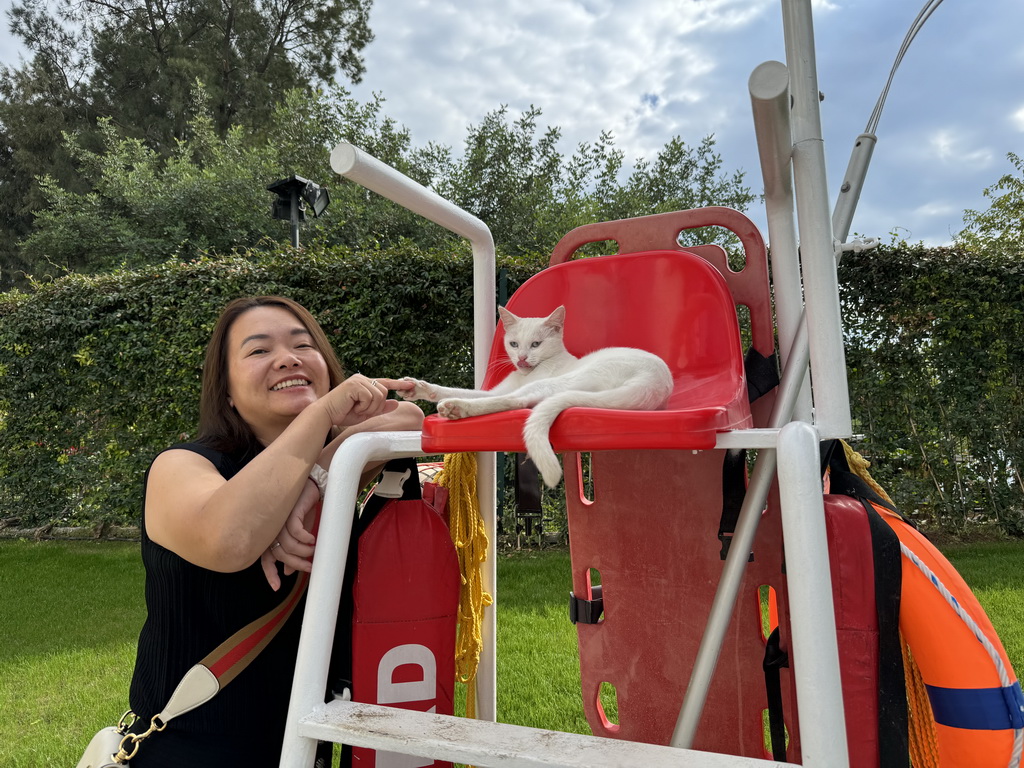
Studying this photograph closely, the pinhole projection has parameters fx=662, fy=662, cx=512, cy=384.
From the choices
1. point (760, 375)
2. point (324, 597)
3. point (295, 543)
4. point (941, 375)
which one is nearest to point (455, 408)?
point (324, 597)

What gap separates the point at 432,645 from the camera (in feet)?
3.43

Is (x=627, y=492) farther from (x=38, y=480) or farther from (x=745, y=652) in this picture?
(x=38, y=480)

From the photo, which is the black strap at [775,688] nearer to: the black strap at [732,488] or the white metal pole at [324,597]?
the black strap at [732,488]

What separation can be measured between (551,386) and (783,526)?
325mm

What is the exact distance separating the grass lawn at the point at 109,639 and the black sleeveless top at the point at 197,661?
1097 mm

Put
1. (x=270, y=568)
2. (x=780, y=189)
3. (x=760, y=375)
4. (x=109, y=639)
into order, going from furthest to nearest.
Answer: (x=109, y=639) → (x=760, y=375) → (x=270, y=568) → (x=780, y=189)

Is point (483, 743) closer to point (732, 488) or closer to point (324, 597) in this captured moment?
point (324, 597)

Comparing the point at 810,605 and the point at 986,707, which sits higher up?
the point at 810,605

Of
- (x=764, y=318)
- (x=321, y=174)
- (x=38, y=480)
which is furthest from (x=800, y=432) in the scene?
(x=321, y=174)

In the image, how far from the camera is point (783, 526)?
2.26 feet

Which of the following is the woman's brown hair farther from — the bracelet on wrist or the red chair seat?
the red chair seat

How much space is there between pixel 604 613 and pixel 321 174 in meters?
10.8

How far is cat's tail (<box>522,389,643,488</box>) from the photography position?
0.69 m

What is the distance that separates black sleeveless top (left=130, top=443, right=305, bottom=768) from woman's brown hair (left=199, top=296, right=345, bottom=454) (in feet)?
0.37
